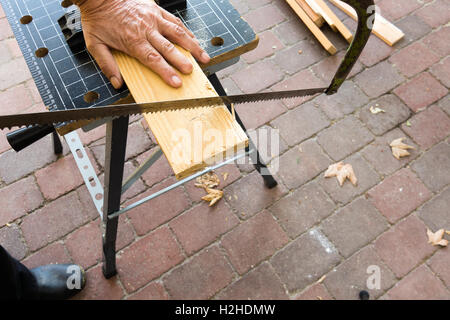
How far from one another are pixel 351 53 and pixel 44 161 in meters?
2.56

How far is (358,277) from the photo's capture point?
8.16 feet

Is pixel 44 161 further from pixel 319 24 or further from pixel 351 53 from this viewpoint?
pixel 319 24

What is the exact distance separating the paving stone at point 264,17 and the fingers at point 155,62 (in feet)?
7.83

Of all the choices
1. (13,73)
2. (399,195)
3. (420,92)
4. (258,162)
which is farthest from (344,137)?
(13,73)

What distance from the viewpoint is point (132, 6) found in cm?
147

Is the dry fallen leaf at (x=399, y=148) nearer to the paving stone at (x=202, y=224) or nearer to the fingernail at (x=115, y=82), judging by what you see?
the paving stone at (x=202, y=224)

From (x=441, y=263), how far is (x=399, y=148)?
95 cm

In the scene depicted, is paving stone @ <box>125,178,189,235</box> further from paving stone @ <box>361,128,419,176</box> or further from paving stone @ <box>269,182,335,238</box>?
paving stone @ <box>361,128,419,176</box>

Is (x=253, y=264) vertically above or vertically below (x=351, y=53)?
below

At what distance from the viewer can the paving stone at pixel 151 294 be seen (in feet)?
8.03

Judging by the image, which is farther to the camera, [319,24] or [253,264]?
[319,24]

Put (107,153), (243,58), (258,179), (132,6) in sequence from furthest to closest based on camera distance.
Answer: (243,58), (258,179), (107,153), (132,6)
